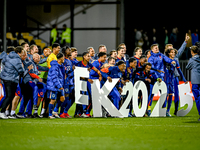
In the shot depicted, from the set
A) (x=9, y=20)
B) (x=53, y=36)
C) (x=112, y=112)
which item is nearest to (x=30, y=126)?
(x=112, y=112)

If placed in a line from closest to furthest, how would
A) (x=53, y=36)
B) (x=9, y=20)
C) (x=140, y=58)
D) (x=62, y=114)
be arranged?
(x=62, y=114)
(x=140, y=58)
(x=53, y=36)
(x=9, y=20)

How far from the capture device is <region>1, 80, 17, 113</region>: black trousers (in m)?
9.68

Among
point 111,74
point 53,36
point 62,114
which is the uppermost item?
point 53,36

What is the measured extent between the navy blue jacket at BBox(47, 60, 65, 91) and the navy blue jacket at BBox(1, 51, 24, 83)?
69 centimetres

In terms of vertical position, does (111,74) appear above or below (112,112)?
above

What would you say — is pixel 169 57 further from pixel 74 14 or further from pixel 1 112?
pixel 74 14

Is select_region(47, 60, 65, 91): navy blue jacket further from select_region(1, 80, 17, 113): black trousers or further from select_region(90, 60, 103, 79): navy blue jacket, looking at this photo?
select_region(90, 60, 103, 79): navy blue jacket

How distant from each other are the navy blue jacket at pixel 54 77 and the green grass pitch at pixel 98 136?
1.46 meters

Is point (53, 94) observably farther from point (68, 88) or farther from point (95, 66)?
point (95, 66)

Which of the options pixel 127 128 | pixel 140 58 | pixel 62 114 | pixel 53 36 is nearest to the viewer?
pixel 127 128

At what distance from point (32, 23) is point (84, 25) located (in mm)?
3486

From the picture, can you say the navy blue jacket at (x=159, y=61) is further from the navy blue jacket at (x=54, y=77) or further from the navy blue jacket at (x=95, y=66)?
the navy blue jacket at (x=54, y=77)

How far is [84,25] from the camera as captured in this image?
2683 cm

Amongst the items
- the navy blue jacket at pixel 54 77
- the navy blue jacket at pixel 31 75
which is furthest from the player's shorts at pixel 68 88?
the navy blue jacket at pixel 31 75
